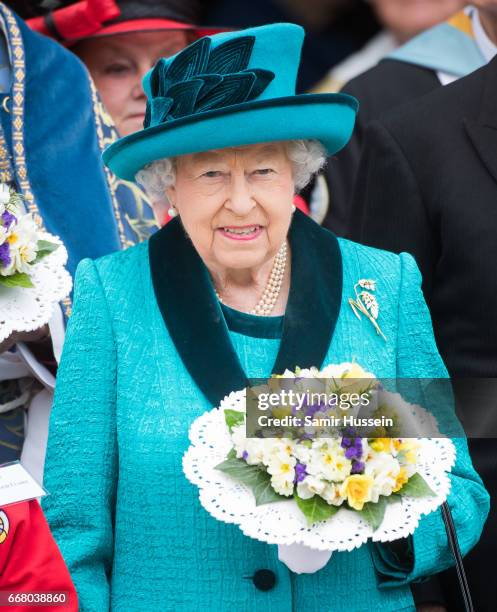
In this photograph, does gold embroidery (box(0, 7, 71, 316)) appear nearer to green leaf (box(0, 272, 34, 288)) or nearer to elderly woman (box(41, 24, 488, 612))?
green leaf (box(0, 272, 34, 288))

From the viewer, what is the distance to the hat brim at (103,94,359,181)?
3.11m

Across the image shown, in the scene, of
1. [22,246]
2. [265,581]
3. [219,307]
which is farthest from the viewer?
[22,246]

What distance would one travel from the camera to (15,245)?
3381 millimetres

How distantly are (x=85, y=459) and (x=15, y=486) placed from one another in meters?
0.34

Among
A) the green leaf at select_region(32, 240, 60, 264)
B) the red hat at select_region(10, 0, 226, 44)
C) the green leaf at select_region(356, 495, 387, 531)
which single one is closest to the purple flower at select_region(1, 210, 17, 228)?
the green leaf at select_region(32, 240, 60, 264)

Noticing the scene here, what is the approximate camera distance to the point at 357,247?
3.51 meters

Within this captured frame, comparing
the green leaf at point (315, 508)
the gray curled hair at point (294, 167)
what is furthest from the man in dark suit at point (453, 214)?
the green leaf at point (315, 508)

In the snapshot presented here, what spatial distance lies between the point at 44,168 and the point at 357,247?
110cm

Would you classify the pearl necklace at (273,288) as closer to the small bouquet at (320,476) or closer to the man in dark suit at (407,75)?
the small bouquet at (320,476)

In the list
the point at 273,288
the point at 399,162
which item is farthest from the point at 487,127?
the point at 273,288

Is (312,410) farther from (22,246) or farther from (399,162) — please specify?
(399,162)

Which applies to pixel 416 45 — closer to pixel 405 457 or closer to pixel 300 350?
pixel 300 350

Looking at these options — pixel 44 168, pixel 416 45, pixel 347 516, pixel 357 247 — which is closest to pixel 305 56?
pixel 416 45

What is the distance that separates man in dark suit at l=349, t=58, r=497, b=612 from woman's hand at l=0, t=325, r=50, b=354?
101 cm
